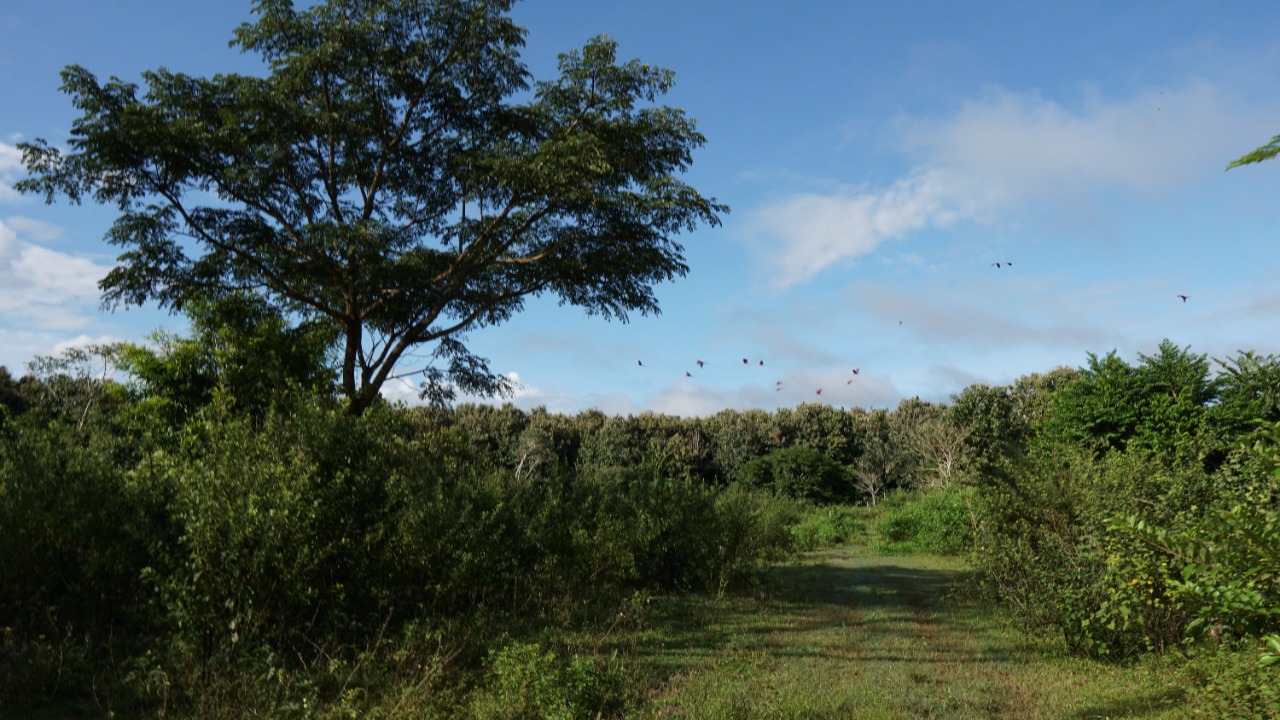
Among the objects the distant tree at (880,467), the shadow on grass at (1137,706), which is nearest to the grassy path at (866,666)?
the shadow on grass at (1137,706)

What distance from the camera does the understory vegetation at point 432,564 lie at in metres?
6.65

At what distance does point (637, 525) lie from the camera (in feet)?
43.3

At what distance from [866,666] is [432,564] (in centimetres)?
538

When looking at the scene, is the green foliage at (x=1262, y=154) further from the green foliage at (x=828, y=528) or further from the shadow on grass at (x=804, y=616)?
the green foliage at (x=828, y=528)

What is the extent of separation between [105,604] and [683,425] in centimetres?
5471

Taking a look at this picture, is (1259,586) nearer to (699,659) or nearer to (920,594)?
(699,659)

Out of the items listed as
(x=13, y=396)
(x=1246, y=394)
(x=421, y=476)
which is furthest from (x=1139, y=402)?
(x=13, y=396)

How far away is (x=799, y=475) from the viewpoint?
47.1 meters

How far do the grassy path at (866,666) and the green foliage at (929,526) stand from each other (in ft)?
30.9

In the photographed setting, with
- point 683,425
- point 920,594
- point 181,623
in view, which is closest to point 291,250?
point 181,623

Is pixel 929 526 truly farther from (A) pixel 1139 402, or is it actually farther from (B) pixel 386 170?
(B) pixel 386 170

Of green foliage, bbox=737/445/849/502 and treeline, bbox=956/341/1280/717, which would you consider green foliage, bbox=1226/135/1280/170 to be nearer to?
treeline, bbox=956/341/1280/717

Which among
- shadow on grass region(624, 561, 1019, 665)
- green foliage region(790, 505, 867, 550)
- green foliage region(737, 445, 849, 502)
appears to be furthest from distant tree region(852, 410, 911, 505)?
shadow on grass region(624, 561, 1019, 665)

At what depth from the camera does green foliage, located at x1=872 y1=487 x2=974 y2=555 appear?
895 inches
